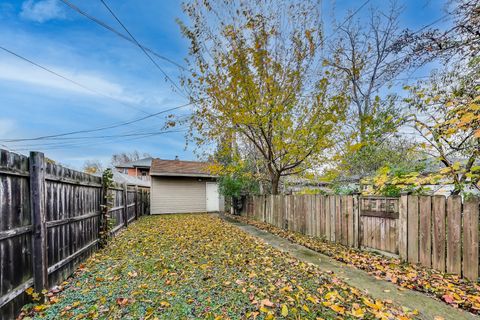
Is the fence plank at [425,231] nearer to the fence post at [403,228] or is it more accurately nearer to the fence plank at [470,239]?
the fence post at [403,228]

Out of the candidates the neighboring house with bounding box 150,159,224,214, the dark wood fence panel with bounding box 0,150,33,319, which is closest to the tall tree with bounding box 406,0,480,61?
the dark wood fence panel with bounding box 0,150,33,319

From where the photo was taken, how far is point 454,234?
340cm

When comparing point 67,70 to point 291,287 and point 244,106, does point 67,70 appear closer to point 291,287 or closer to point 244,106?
point 244,106

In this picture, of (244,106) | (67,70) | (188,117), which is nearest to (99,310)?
(244,106)

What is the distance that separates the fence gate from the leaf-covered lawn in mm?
1723

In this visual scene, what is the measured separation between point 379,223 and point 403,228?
0.56 meters

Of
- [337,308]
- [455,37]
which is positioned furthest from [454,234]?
[455,37]

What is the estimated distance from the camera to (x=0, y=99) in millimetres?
11250

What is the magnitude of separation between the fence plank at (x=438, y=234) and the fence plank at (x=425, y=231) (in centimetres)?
6

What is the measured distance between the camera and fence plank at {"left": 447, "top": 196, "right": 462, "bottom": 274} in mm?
3352

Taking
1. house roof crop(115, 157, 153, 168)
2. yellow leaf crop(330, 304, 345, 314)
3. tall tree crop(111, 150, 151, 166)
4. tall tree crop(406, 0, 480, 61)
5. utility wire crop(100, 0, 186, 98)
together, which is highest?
utility wire crop(100, 0, 186, 98)

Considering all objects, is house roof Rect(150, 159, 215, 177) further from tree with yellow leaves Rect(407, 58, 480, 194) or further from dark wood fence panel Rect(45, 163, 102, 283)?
tree with yellow leaves Rect(407, 58, 480, 194)

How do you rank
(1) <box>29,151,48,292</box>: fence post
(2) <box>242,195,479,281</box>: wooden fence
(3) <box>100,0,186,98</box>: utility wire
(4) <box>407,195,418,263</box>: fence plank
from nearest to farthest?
1. (1) <box>29,151,48,292</box>: fence post
2. (2) <box>242,195,479,281</box>: wooden fence
3. (4) <box>407,195,418,263</box>: fence plank
4. (3) <box>100,0,186,98</box>: utility wire

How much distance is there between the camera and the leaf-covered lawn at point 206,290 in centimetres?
245
